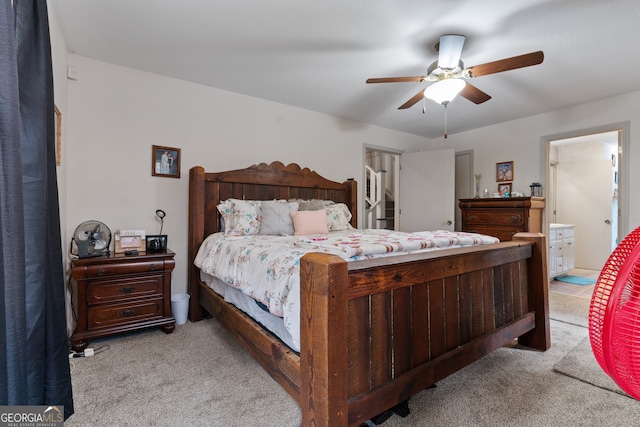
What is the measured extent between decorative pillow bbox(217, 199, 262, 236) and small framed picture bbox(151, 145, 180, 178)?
23.8 inches

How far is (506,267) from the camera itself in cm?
194

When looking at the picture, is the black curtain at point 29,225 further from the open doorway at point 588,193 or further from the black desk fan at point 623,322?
the open doorway at point 588,193

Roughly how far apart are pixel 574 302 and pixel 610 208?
9.46ft

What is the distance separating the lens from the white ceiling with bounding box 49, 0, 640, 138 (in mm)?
1934

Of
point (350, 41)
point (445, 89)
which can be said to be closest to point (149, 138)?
point (350, 41)

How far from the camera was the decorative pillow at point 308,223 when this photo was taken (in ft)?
9.46

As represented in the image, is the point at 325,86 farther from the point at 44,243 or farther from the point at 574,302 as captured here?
the point at 574,302

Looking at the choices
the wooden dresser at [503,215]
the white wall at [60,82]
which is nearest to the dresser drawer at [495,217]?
the wooden dresser at [503,215]

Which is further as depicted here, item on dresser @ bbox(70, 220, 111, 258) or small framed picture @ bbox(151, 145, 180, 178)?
small framed picture @ bbox(151, 145, 180, 178)

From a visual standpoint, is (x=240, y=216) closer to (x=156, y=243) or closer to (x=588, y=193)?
(x=156, y=243)

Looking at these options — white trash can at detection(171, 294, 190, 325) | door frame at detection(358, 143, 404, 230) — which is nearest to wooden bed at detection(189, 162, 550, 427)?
white trash can at detection(171, 294, 190, 325)

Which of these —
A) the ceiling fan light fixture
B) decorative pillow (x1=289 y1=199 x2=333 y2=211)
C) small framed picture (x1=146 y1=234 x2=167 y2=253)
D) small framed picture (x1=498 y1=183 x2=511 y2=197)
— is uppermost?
the ceiling fan light fixture

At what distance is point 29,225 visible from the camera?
3.10ft

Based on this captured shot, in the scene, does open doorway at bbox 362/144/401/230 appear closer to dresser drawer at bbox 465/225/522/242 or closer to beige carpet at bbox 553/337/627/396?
dresser drawer at bbox 465/225/522/242
